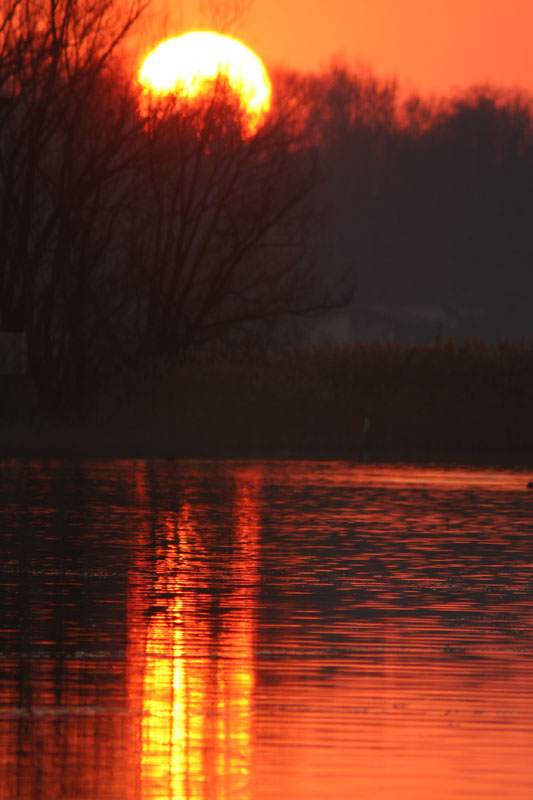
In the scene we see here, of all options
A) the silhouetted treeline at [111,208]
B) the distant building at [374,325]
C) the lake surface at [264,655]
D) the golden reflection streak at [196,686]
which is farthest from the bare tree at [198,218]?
the distant building at [374,325]

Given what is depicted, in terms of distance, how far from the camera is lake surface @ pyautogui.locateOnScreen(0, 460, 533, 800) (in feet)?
26.8

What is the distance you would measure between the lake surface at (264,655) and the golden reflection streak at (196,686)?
0.02m

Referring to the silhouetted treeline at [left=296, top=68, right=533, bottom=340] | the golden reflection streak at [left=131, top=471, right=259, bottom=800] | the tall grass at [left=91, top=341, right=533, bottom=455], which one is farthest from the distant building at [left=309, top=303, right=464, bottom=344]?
the golden reflection streak at [left=131, top=471, right=259, bottom=800]

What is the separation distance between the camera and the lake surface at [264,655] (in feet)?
26.8

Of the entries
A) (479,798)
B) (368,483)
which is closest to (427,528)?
(368,483)

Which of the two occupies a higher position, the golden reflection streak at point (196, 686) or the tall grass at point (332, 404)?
the tall grass at point (332, 404)

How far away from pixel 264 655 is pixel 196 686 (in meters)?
1.42

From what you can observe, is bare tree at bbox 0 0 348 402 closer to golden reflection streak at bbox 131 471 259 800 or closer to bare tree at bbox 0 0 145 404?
bare tree at bbox 0 0 145 404

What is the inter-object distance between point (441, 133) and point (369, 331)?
17461 millimetres

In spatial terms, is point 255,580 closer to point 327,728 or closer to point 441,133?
point 327,728

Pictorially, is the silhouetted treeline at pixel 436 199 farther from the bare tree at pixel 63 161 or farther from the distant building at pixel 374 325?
the bare tree at pixel 63 161

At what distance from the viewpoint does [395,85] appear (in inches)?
4722

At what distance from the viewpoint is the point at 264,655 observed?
38.9 feet

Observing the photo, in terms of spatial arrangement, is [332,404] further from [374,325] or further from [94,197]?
[374,325]
